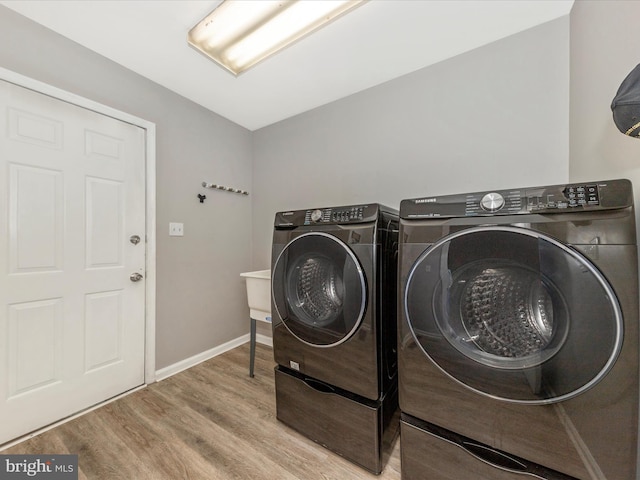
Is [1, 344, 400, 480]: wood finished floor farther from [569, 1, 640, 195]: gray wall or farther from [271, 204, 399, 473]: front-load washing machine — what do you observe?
[569, 1, 640, 195]: gray wall

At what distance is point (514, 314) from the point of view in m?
0.86

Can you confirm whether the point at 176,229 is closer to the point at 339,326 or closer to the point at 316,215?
the point at 316,215

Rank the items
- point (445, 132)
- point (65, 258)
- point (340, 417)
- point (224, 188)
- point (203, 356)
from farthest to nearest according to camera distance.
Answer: point (224, 188) → point (203, 356) → point (445, 132) → point (65, 258) → point (340, 417)

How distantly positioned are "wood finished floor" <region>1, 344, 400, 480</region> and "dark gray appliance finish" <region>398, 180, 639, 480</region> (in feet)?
2.08

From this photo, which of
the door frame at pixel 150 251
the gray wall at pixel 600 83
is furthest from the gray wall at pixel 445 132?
the door frame at pixel 150 251

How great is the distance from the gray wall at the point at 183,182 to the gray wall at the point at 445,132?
23.0 inches

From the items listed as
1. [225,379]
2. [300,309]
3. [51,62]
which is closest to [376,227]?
[300,309]

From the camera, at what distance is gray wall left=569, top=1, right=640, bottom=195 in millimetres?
913

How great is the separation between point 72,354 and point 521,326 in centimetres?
235

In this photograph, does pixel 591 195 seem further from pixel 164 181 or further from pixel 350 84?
pixel 164 181

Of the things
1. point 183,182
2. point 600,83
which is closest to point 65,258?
point 183,182

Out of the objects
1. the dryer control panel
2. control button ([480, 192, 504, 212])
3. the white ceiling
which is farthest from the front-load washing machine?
the white ceiling

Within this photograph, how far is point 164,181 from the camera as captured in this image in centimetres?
203

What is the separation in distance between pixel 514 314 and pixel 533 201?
38 centimetres
